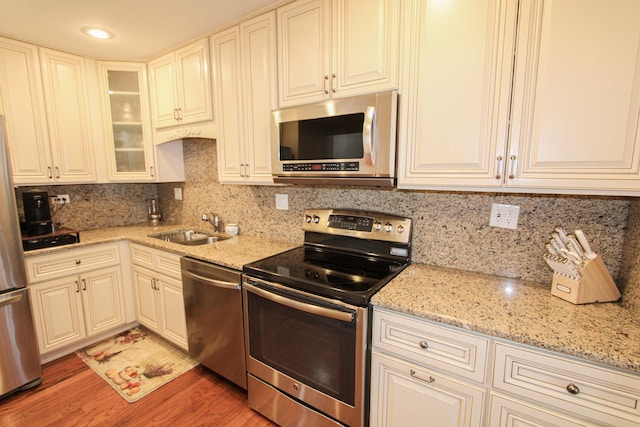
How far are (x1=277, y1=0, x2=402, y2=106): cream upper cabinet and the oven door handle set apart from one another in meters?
1.07

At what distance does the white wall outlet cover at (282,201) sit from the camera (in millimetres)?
2199

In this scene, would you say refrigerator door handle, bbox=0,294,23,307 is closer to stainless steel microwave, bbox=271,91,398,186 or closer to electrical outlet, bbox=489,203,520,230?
stainless steel microwave, bbox=271,91,398,186

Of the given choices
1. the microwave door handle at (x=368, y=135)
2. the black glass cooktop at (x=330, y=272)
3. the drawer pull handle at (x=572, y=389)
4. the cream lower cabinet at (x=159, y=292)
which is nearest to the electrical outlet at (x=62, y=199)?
the cream lower cabinet at (x=159, y=292)

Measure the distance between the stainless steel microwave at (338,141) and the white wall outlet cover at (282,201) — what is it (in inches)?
15.9

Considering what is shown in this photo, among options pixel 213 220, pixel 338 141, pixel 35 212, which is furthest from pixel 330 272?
pixel 35 212

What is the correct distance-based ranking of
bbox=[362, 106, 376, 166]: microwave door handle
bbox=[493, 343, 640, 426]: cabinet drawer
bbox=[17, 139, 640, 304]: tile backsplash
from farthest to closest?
bbox=[362, 106, 376, 166]: microwave door handle
bbox=[17, 139, 640, 304]: tile backsplash
bbox=[493, 343, 640, 426]: cabinet drawer

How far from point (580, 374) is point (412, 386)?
1.82ft

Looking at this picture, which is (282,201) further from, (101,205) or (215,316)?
(101,205)

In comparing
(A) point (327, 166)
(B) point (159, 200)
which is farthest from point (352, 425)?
(B) point (159, 200)

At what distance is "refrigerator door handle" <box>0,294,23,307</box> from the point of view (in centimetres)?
179

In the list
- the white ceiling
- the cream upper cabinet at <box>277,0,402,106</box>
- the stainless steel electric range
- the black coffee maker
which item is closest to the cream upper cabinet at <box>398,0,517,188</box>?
the cream upper cabinet at <box>277,0,402,106</box>

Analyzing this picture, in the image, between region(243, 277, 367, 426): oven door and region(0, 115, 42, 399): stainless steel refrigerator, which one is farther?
region(0, 115, 42, 399): stainless steel refrigerator

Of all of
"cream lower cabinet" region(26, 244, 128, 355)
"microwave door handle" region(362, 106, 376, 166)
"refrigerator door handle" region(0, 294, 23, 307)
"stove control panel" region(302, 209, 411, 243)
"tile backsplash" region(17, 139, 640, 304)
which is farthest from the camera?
"cream lower cabinet" region(26, 244, 128, 355)

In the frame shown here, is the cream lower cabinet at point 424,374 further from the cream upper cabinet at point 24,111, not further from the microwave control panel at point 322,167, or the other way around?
the cream upper cabinet at point 24,111
